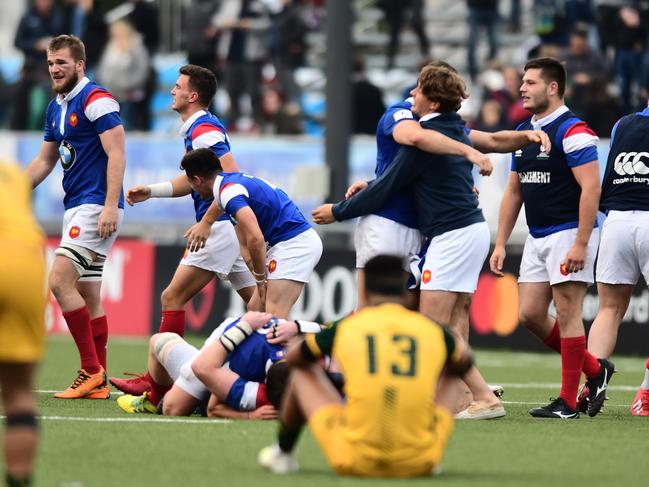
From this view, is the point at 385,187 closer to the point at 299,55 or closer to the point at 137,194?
the point at 137,194

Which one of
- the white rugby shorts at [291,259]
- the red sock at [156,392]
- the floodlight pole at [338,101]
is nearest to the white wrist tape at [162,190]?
the white rugby shorts at [291,259]

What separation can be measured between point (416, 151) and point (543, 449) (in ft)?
7.68

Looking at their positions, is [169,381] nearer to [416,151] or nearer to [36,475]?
[416,151]

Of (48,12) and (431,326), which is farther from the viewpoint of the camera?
(48,12)

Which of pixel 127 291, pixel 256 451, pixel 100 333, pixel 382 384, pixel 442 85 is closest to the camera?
pixel 382 384

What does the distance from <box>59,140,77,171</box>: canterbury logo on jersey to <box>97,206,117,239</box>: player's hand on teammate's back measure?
1.76 ft

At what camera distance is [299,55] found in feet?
78.9

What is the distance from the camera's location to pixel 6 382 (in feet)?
20.6

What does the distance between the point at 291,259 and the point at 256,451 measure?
278 cm

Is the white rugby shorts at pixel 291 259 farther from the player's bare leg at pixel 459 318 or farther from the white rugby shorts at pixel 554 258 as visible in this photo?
the white rugby shorts at pixel 554 258

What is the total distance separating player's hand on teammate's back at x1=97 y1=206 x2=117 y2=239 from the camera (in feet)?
37.0

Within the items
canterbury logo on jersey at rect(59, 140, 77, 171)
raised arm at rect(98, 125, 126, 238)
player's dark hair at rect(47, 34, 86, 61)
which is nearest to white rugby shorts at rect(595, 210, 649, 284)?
raised arm at rect(98, 125, 126, 238)

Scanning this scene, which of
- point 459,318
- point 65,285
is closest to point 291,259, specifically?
point 459,318

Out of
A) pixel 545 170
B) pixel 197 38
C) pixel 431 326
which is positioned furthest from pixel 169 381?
pixel 197 38
